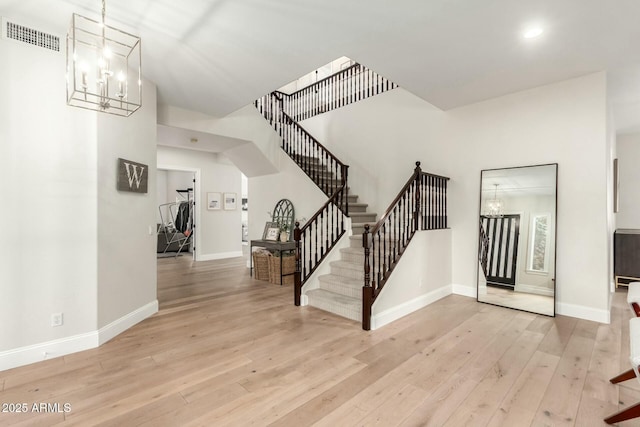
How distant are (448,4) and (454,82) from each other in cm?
164

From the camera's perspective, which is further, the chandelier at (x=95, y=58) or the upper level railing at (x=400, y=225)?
the upper level railing at (x=400, y=225)

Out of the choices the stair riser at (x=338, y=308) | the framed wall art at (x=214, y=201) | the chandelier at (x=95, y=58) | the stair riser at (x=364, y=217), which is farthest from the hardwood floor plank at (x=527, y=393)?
the framed wall art at (x=214, y=201)

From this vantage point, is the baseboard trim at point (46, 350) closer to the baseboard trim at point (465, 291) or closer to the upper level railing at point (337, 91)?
the baseboard trim at point (465, 291)

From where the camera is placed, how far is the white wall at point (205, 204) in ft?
27.4

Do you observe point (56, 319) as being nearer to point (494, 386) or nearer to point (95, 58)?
point (95, 58)

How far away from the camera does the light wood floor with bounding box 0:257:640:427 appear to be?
207 centimetres

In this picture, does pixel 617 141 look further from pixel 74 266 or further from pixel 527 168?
pixel 74 266

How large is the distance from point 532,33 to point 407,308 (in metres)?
3.34

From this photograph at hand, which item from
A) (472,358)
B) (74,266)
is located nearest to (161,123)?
(74,266)

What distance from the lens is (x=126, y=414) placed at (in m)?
2.07

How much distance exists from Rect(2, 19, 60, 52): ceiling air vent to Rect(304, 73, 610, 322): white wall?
4860mm

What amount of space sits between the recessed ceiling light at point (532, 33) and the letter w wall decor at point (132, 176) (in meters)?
4.46

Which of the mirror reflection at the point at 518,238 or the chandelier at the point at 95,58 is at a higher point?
the chandelier at the point at 95,58

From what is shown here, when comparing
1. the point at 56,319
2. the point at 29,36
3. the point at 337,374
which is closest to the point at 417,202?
the point at 337,374
